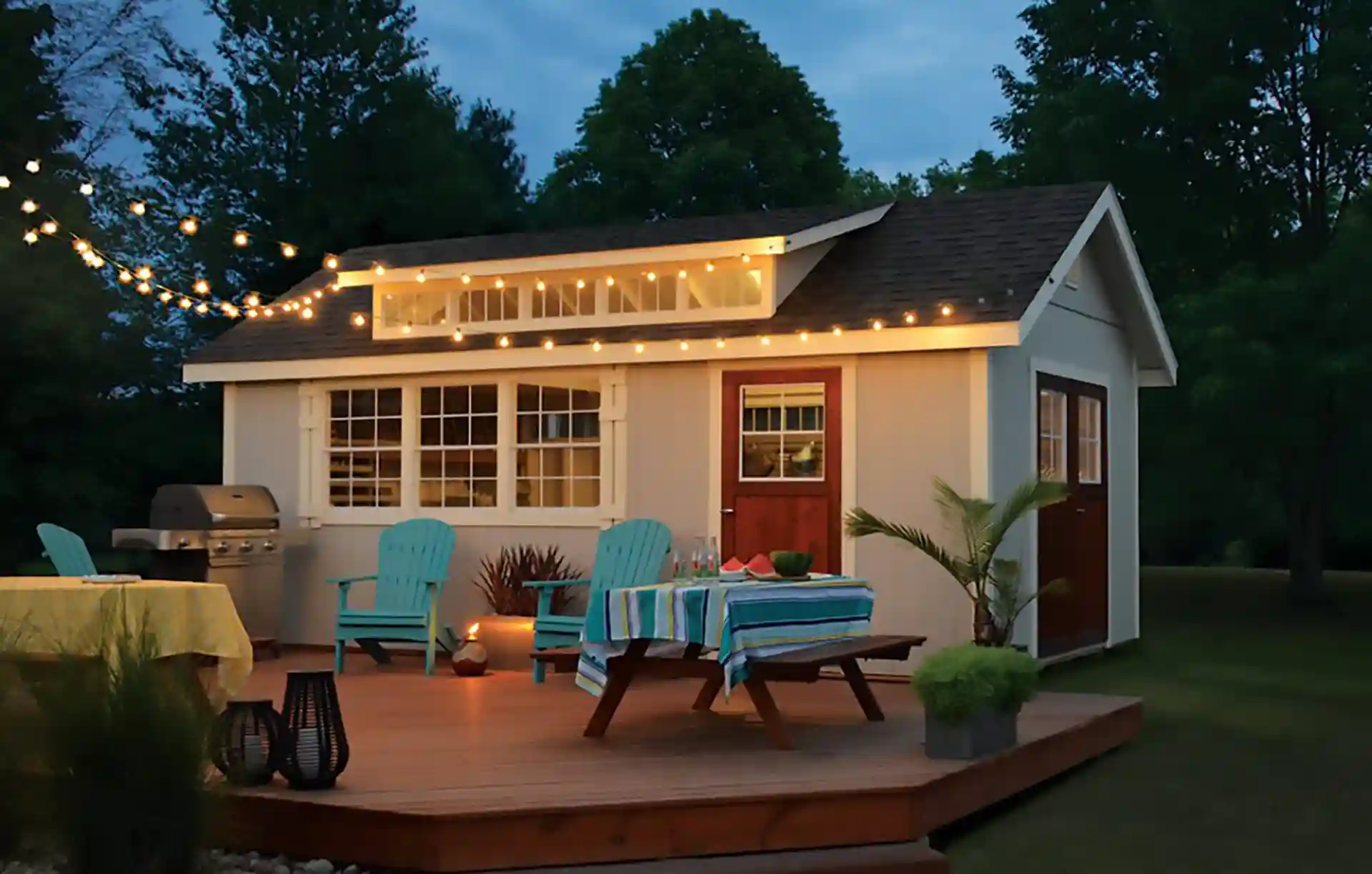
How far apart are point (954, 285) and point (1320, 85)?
7.27m

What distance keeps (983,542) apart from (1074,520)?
6.82 ft

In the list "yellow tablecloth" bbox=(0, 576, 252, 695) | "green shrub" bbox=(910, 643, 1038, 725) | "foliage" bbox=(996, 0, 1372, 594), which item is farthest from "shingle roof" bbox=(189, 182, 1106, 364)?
"foliage" bbox=(996, 0, 1372, 594)

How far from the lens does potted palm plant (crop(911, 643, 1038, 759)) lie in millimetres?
5777

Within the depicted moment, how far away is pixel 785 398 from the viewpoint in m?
9.24

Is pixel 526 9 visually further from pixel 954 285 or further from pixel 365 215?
pixel 954 285

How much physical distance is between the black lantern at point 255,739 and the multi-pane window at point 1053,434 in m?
5.57

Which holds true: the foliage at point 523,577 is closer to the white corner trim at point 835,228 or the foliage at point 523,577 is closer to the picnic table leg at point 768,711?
the white corner trim at point 835,228

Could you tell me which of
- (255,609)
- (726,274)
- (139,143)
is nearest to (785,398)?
(726,274)

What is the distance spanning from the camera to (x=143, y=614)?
18.2ft

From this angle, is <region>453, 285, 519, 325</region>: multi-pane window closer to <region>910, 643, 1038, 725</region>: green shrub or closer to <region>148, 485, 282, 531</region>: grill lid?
<region>148, 485, 282, 531</region>: grill lid

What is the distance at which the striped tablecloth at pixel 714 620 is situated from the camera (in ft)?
19.3

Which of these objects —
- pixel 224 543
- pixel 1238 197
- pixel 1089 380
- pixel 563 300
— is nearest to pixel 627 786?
pixel 563 300

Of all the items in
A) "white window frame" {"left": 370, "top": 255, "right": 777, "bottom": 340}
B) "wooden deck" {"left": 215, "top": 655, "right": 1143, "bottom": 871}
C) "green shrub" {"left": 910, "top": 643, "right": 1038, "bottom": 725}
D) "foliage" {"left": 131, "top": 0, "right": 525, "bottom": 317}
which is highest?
"foliage" {"left": 131, "top": 0, "right": 525, "bottom": 317}

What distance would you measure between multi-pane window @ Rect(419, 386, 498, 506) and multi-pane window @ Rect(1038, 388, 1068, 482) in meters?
3.55
